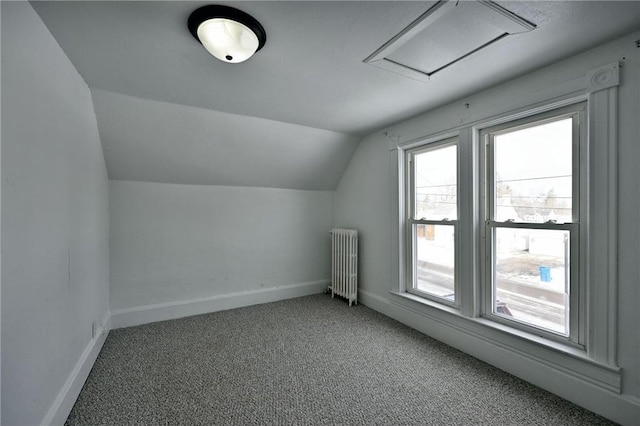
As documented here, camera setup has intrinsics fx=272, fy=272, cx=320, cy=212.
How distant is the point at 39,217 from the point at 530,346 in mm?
3233

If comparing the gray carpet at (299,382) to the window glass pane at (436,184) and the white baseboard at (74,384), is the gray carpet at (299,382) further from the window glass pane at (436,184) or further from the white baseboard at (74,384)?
the window glass pane at (436,184)

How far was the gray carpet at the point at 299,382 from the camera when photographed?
1.69 metres

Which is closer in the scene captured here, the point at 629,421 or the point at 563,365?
the point at 629,421

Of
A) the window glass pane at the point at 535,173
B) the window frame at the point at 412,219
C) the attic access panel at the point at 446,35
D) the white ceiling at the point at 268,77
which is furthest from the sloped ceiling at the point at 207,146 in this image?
the window glass pane at the point at 535,173

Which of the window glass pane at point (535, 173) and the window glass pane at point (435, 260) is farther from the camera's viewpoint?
the window glass pane at point (435, 260)

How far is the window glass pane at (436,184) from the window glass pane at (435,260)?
0.15m

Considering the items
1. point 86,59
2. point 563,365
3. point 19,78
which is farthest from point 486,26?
point 86,59

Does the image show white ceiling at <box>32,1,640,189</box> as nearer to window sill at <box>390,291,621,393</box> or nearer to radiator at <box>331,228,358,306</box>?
radiator at <box>331,228,358,306</box>

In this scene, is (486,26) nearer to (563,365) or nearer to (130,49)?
(130,49)

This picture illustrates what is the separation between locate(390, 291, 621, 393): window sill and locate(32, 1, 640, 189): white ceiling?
1.98 metres

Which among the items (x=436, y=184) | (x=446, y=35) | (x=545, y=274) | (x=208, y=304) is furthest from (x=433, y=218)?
(x=208, y=304)

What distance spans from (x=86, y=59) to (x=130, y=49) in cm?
40

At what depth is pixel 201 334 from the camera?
279cm

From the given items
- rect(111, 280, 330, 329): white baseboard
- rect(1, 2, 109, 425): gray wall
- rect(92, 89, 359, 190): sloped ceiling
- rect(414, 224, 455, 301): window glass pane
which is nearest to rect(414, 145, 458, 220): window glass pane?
rect(414, 224, 455, 301): window glass pane
